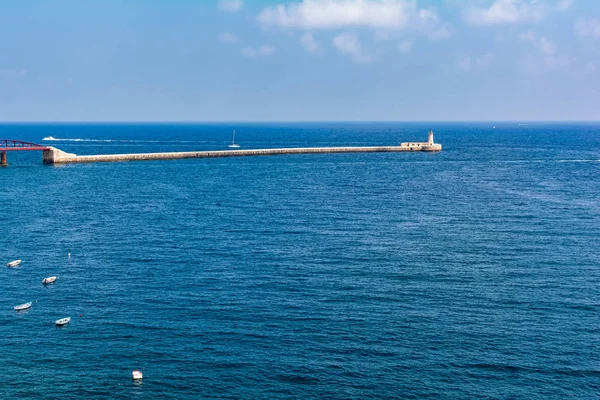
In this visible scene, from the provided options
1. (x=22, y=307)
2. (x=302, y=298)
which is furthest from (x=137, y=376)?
(x=302, y=298)

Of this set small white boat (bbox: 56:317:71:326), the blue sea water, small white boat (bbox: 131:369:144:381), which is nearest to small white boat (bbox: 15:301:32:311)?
the blue sea water

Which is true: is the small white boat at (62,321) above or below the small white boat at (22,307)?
below

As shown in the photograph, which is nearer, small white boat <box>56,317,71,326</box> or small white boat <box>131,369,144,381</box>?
small white boat <box>131,369,144,381</box>

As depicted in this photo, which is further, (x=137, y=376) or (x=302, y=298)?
(x=302, y=298)

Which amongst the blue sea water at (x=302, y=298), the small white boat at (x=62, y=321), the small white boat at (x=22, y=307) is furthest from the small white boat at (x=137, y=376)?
the small white boat at (x=22, y=307)

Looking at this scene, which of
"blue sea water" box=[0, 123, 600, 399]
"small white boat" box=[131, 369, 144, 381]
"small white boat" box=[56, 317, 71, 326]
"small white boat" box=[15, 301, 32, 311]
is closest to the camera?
"small white boat" box=[131, 369, 144, 381]

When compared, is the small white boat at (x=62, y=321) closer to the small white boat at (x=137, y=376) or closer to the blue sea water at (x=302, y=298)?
the blue sea water at (x=302, y=298)

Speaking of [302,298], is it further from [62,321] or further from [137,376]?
[62,321]

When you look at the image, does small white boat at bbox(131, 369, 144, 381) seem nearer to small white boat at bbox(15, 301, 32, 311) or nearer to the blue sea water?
the blue sea water
